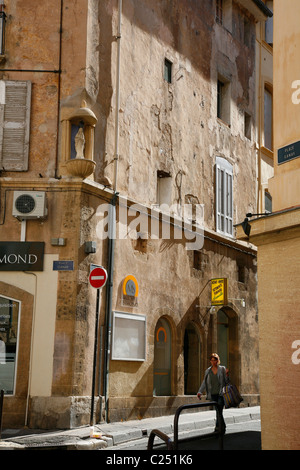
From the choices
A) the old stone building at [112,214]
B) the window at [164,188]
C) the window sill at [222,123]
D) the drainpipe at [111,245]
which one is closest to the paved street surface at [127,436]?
the old stone building at [112,214]

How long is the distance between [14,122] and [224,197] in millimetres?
8064

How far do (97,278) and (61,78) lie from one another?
4.98 metres

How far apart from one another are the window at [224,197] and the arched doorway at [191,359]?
3.43 m

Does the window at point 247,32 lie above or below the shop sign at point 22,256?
above

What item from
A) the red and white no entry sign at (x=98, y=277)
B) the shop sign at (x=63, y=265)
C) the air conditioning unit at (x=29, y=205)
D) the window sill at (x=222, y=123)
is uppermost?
the window sill at (x=222, y=123)

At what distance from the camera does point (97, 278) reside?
13656 mm

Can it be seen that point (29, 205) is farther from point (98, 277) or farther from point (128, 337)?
point (128, 337)

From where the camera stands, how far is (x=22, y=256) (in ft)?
47.6

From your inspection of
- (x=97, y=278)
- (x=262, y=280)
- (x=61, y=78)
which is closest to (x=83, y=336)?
(x=97, y=278)

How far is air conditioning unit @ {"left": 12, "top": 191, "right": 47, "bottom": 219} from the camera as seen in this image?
47.5 feet

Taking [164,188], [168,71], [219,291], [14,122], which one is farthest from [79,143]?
[219,291]

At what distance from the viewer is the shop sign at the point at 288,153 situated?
8195 millimetres

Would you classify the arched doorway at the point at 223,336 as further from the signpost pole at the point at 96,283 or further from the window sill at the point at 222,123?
the signpost pole at the point at 96,283

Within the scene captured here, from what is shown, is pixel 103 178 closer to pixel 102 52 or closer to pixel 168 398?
pixel 102 52
